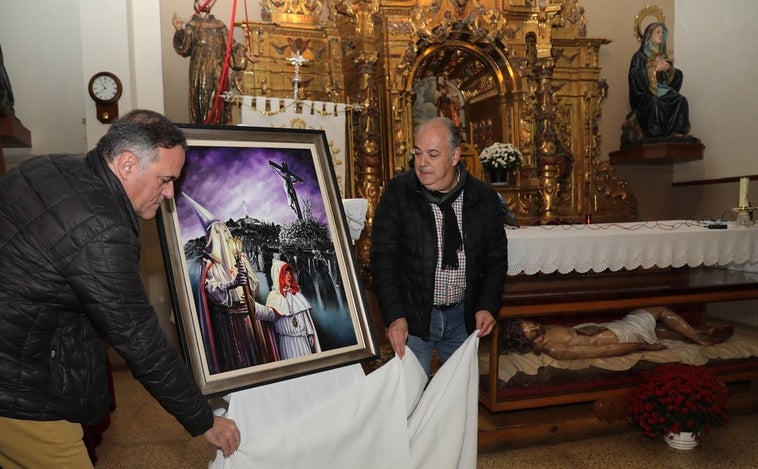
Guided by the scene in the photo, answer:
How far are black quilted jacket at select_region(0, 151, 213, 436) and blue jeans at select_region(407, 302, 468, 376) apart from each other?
56.4 inches

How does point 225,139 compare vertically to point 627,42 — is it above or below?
below

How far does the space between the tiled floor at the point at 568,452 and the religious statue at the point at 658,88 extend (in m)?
5.13

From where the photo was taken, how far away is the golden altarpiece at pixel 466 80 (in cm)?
675

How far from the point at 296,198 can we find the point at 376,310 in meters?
3.70

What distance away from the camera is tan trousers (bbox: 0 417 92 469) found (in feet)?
5.52

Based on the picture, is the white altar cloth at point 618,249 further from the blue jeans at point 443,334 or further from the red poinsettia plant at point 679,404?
the blue jeans at point 443,334

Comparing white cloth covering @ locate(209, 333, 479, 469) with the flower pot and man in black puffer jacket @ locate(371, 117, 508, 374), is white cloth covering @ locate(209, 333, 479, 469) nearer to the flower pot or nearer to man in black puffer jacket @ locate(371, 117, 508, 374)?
man in black puffer jacket @ locate(371, 117, 508, 374)

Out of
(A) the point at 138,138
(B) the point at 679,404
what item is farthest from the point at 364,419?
(B) the point at 679,404

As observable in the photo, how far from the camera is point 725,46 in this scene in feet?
26.5

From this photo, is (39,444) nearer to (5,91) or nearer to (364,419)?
(364,419)

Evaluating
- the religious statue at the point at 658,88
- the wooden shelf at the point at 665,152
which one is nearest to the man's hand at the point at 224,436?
the wooden shelf at the point at 665,152

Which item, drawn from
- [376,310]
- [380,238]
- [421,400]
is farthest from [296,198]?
[376,310]

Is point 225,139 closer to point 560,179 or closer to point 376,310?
point 376,310

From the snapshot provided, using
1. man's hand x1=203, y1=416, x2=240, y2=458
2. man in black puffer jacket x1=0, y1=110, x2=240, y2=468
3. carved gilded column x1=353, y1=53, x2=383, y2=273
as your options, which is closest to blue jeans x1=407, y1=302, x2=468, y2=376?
man's hand x1=203, y1=416, x2=240, y2=458
